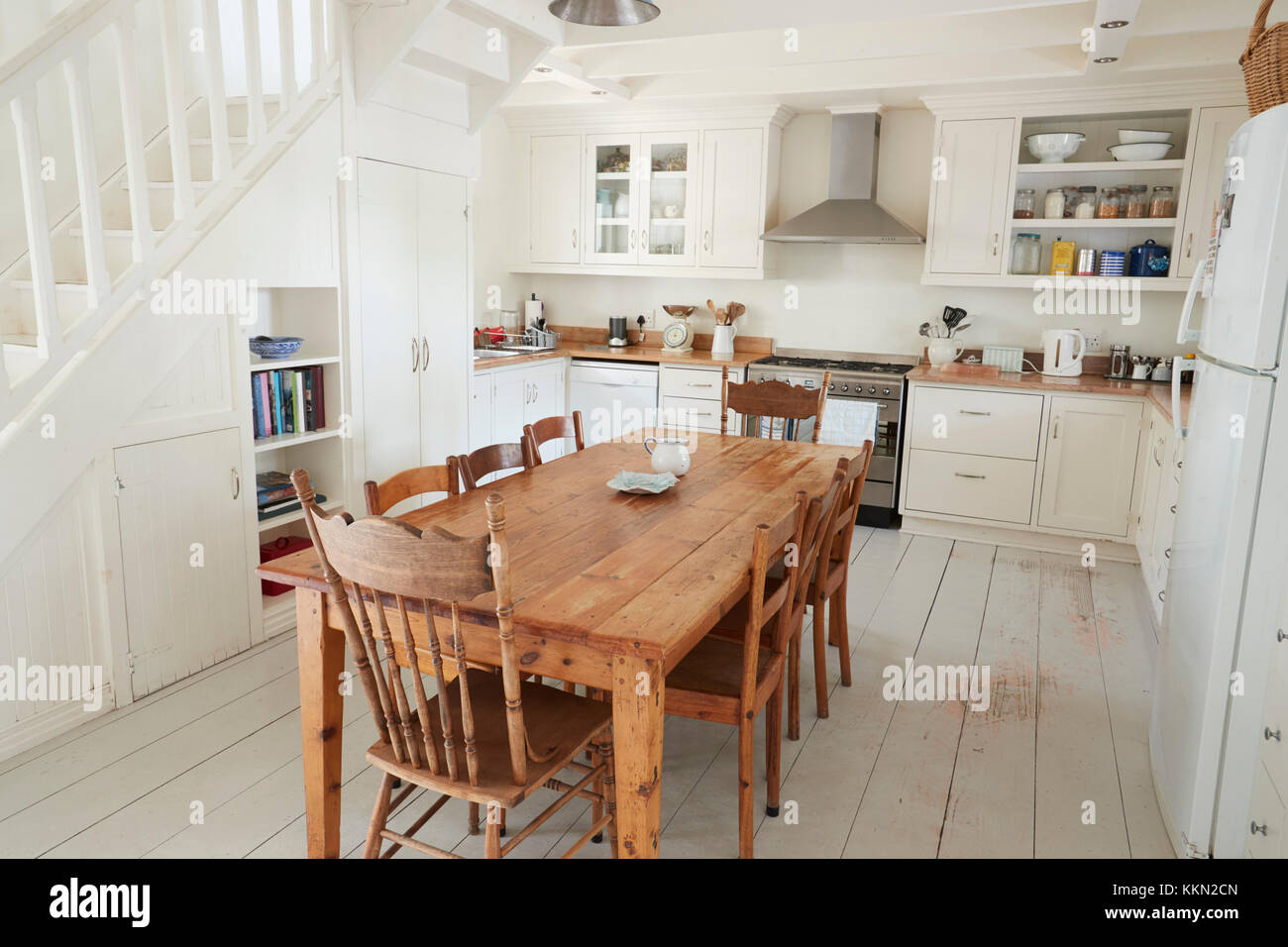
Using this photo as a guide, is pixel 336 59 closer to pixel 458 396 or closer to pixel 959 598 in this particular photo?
pixel 458 396

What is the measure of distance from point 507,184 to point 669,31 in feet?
7.45

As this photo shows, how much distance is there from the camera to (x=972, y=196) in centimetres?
504

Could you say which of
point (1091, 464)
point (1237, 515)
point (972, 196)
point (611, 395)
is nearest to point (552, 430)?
point (1237, 515)

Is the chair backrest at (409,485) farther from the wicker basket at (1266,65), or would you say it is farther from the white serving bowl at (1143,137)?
the white serving bowl at (1143,137)

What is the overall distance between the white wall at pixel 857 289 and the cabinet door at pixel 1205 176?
37cm

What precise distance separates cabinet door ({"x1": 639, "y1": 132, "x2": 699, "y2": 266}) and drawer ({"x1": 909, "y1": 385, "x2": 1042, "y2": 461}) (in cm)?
179

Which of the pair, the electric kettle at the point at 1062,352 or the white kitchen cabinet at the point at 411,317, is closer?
the white kitchen cabinet at the point at 411,317

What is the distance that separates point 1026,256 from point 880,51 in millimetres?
1444

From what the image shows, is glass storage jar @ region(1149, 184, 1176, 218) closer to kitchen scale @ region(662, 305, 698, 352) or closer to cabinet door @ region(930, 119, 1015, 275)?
cabinet door @ region(930, 119, 1015, 275)

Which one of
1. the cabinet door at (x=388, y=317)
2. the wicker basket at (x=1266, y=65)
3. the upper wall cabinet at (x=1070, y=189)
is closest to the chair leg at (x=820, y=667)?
the wicker basket at (x=1266, y=65)

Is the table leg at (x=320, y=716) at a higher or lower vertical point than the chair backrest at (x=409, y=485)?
lower

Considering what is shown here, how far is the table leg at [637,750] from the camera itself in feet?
5.71

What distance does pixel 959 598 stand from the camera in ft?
13.7

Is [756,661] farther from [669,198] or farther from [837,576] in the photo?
[669,198]
